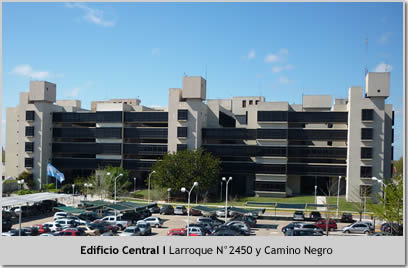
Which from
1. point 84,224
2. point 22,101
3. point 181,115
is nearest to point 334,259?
point 84,224

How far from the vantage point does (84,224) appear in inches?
1406

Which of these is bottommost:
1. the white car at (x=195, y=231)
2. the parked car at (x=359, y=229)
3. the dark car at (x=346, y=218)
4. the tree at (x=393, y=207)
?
the dark car at (x=346, y=218)

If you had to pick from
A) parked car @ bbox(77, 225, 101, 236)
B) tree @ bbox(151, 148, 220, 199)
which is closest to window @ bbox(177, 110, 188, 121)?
tree @ bbox(151, 148, 220, 199)

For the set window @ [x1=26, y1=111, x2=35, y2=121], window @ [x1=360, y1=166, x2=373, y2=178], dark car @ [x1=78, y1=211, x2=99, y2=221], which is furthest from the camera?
window @ [x1=26, y1=111, x2=35, y2=121]

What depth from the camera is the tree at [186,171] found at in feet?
188

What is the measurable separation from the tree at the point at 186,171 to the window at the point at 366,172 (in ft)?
74.9

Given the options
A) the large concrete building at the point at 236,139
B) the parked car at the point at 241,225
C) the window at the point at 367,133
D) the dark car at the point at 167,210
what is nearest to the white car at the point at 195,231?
the parked car at the point at 241,225

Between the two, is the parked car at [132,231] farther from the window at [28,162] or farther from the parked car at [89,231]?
the window at [28,162]

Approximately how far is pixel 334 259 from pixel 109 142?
6045 cm

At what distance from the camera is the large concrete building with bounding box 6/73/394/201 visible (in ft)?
193

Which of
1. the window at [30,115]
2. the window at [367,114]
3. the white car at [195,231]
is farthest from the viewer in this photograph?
the window at [30,115]

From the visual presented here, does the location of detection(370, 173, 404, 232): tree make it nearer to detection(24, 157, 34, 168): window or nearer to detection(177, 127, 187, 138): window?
detection(177, 127, 187, 138): window

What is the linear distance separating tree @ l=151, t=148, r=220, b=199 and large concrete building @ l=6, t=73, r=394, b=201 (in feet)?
18.1

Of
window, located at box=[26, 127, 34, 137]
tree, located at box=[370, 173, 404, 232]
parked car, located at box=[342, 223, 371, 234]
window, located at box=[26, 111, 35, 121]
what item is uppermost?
window, located at box=[26, 111, 35, 121]
